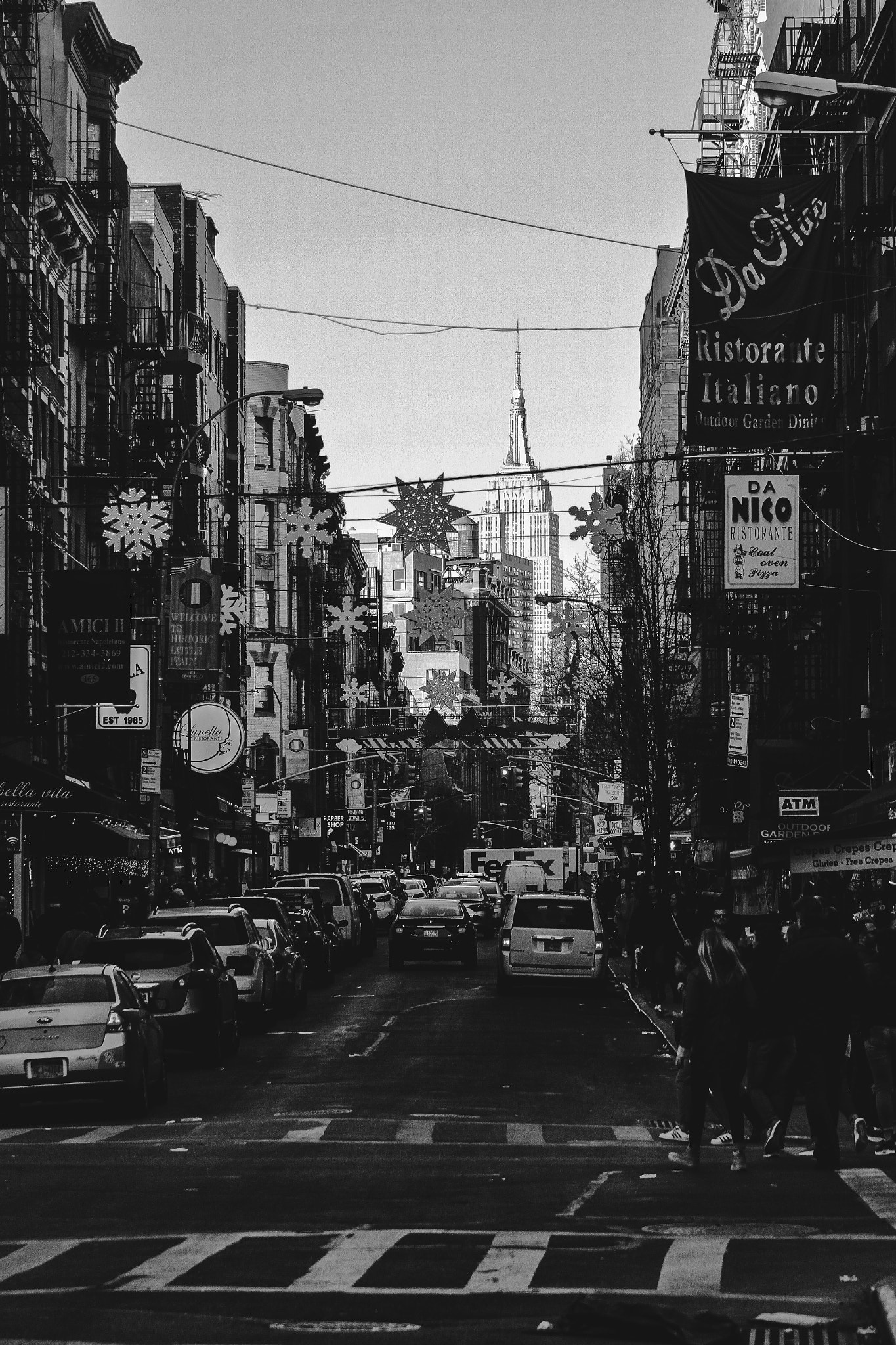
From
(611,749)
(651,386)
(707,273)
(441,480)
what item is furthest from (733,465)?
(651,386)

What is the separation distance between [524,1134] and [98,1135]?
11.7 feet

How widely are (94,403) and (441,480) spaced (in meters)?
31.5

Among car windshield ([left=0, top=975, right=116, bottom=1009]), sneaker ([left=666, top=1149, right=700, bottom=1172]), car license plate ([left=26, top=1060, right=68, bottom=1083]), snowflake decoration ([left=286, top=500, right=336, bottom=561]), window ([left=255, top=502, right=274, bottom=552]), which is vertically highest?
window ([left=255, top=502, right=274, bottom=552])

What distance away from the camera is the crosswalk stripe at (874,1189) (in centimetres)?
1306

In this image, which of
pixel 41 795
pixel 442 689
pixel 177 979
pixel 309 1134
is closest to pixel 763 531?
pixel 177 979

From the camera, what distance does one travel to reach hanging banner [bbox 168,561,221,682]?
4078 centimetres

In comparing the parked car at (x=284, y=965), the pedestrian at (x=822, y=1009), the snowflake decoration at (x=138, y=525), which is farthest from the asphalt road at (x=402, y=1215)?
the snowflake decoration at (x=138, y=525)

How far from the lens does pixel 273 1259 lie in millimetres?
11195

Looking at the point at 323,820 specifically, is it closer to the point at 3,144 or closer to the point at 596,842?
the point at 596,842

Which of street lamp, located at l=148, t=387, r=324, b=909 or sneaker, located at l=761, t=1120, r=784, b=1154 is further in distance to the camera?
street lamp, located at l=148, t=387, r=324, b=909

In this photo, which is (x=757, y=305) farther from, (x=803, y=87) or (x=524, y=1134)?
(x=524, y=1134)

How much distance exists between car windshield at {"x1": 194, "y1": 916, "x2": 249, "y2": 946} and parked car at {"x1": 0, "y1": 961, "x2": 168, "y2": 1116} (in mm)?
10676

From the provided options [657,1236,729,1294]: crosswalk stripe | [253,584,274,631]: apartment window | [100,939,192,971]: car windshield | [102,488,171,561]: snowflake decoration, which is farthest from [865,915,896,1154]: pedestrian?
[253,584,274,631]: apartment window

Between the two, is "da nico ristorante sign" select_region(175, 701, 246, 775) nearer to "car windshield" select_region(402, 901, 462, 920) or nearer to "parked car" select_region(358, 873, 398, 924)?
"car windshield" select_region(402, 901, 462, 920)
